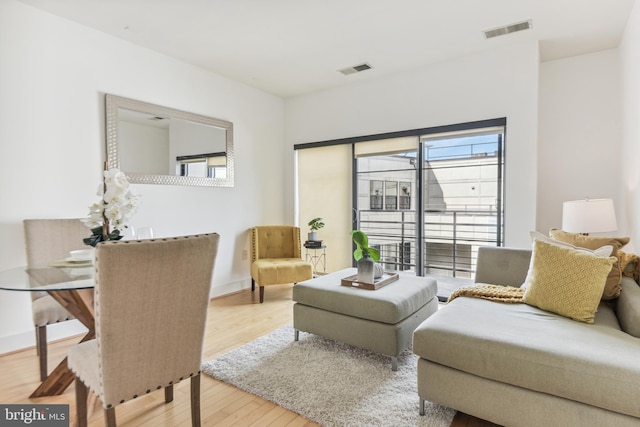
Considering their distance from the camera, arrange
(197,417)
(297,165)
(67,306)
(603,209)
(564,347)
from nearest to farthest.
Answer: (564,347) < (197,417) < (67,306) < (603,209) < (297,165)

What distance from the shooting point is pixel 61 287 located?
5.03 feet

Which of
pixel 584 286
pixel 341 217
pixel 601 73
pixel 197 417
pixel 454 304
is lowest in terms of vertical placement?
pixel 197 417

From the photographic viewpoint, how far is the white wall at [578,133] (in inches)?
132

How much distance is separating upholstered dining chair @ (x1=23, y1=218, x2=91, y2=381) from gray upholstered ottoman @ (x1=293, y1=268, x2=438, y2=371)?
5.35 feet

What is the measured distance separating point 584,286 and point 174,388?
2493 millimetres

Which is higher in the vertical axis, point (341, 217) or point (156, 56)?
point (156, 56)

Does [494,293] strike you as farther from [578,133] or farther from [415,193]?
[578,133]

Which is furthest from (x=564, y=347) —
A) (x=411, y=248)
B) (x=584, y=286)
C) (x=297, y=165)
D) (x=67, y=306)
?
(x=297, y=165)

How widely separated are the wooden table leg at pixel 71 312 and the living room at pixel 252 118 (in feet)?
3.33

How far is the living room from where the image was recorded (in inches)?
104

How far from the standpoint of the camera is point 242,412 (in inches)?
72.9

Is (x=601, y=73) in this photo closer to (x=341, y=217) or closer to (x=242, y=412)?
(x=341, y=217)

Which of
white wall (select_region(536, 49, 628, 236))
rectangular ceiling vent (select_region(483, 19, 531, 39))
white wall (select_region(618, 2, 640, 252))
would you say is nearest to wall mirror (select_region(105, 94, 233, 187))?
rectangular ceiling vent (select_region(483, 19, 531, 39))

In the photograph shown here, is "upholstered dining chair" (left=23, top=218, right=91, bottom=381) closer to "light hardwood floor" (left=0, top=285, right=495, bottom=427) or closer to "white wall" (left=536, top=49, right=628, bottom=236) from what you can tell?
"light hardwood floor" (left=0, top=285, right=495, bottom=427)
